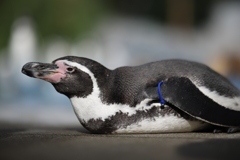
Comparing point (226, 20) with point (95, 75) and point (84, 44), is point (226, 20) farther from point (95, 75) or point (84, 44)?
point (95, 75)

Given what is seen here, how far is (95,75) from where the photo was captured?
1592 mm

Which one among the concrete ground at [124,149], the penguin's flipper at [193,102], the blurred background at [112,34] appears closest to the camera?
the concrete ground at [124,149]

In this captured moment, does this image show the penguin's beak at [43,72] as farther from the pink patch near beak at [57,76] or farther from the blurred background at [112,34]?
the blurred background at [112,34]

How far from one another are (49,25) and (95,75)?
826cm

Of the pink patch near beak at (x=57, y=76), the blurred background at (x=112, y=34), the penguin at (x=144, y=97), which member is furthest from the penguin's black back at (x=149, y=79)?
the blurred background at (x=112, y=34)

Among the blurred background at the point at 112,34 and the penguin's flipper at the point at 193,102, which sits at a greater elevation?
the blurred background at the point at 112,34

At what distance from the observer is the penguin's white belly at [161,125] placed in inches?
60.8

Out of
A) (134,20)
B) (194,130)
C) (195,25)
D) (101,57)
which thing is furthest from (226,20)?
(194,130)

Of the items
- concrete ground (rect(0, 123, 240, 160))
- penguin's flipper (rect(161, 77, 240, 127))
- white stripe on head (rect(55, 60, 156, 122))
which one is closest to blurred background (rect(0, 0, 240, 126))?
white stripe on head (rect(55, 60, 156, 122))

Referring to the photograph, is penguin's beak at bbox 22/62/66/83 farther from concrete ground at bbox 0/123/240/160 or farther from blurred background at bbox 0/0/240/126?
blurred background at bbox 0/0/240/126

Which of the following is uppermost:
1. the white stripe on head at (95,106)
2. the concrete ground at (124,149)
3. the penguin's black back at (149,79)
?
the penguin's black back at (149,79)

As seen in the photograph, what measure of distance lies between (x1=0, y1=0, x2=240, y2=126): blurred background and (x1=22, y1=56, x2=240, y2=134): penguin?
4.74m

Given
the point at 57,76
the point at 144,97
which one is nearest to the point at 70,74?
the point at 57,76

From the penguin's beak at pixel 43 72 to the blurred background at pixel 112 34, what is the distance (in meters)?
4.73
